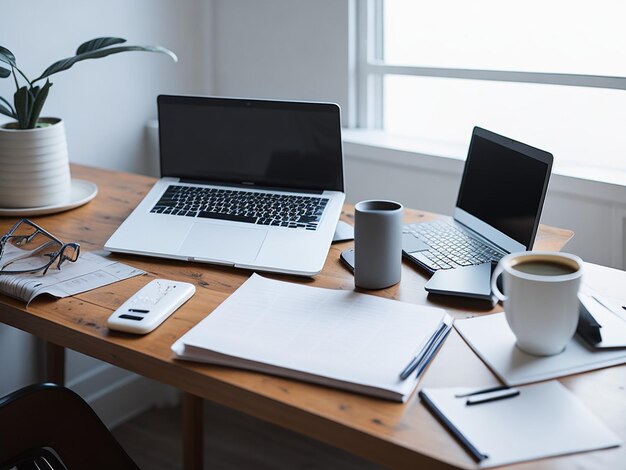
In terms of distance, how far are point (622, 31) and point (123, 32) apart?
1.30 m

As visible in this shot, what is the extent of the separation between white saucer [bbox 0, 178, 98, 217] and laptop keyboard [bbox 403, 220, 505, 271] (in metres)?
0.69

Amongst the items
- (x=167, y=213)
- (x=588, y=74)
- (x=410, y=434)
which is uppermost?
(x=588, y=74)

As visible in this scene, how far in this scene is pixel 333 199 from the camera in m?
1.50

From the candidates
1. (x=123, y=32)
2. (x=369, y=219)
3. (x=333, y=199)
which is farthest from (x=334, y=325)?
(x=123, y=32)

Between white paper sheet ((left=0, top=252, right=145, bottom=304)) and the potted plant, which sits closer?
white paper sheet ((left=0, top=252, right=145, bottom=304))

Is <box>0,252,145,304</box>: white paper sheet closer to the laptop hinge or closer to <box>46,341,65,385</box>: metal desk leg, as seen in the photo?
the laptop hinge

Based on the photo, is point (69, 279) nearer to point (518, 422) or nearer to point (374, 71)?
point (518, 422)

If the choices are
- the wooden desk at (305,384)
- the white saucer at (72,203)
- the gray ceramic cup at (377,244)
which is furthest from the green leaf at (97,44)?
the gray ceramic cup at (377,244)

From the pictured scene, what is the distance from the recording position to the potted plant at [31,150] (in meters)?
1.60

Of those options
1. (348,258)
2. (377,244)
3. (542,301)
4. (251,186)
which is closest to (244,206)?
(251,186)

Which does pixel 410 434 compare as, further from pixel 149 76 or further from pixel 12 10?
pixel 149 76

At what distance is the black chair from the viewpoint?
1.17 metres

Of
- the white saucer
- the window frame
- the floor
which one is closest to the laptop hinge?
the white saucer

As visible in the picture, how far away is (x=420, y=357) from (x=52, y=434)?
1.92ft
